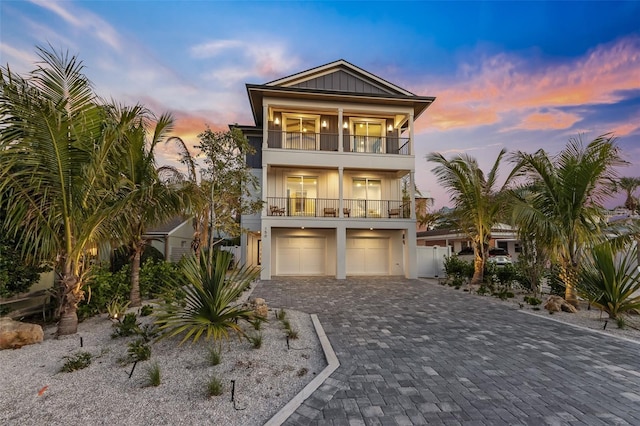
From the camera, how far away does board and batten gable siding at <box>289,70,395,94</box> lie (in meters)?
15.8

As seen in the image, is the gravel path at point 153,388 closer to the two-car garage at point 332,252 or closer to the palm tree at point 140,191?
the palm tree at point 140,191

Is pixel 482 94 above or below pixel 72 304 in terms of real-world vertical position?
above

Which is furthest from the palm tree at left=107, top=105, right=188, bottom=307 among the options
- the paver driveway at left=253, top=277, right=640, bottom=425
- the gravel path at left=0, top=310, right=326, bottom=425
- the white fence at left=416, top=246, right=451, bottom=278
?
the white fence at left=416, top=246, right=451, bottom=278

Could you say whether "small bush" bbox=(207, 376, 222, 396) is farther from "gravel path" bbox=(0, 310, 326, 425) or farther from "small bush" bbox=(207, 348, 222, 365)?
"small bush" bbox=(207, 348, 222, 365)

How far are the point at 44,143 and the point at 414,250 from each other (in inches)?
561

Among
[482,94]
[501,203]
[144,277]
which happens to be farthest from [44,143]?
[482,94]

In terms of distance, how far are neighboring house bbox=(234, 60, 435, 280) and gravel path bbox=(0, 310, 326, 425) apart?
10.4 m

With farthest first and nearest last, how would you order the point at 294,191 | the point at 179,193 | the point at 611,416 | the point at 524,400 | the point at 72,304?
the point at 294,191, the point at 179,193, the point at 72,304, the point at 524,400, the point at 611,416

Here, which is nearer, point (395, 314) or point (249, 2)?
point (395, 314)

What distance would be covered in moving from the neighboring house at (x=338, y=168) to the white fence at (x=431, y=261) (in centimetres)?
82

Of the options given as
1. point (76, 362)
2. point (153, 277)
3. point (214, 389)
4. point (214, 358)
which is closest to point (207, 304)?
point (214, 358)

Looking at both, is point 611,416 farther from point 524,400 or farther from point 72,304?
point 72,304

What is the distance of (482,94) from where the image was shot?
15156 millimetres

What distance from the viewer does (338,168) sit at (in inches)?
596
